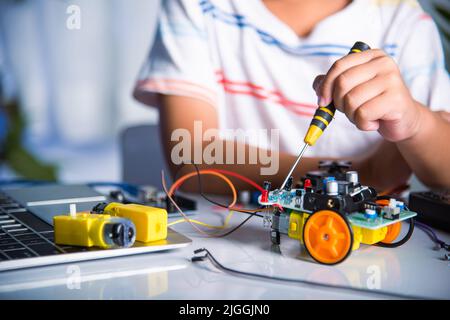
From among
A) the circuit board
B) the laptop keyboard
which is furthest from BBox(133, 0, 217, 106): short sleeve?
the circuit board

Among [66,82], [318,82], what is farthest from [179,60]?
[66,82]

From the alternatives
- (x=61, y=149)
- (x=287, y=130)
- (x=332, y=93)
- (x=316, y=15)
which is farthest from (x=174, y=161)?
(x=61, y=149)

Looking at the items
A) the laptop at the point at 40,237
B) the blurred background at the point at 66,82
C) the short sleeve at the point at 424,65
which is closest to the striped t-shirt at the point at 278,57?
the short sleeve at the point at 424,65

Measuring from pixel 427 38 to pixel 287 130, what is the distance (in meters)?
0.37

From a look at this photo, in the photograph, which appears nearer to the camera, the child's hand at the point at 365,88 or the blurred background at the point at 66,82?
the child's hand at the point at 365,88

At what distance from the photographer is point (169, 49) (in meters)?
1.13

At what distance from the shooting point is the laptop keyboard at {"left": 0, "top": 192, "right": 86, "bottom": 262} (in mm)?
514

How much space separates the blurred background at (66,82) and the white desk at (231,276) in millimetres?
1760

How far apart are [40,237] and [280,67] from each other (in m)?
0.78

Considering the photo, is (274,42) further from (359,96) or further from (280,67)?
(359,96)

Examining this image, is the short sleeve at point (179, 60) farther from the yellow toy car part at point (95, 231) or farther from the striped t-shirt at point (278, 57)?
the yellow toy car part at point (95, 231)

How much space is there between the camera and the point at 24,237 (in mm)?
566

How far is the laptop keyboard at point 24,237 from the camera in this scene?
0.51 metres

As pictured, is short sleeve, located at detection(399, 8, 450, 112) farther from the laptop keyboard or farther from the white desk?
the laptop keyboard
